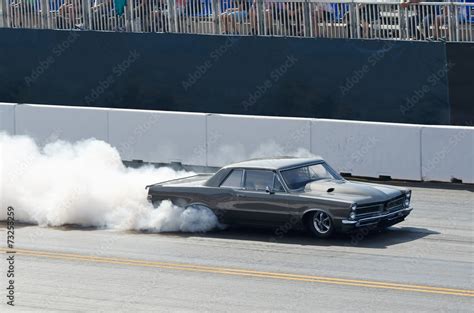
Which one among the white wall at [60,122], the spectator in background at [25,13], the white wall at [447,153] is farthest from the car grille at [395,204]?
the spectator in background at [25,13]

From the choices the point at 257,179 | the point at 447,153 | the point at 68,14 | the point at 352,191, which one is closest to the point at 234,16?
the point at 68,14

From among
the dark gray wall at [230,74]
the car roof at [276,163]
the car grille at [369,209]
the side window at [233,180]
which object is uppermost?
the dark gray wall at [230,74]

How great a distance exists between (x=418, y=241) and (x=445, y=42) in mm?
8794

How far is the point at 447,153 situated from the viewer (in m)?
20.3

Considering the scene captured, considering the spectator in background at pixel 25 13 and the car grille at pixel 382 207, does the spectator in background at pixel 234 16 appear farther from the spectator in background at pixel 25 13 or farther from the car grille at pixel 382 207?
the car grille at pixel 382 207

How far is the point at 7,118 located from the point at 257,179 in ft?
34.8

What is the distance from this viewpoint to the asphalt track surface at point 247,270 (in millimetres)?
12117

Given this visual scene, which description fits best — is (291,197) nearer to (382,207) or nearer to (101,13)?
(382,207)

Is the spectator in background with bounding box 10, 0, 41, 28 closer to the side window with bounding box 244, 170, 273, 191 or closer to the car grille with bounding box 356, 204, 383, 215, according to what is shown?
the side window with bounding box 244, 170, 273, 191

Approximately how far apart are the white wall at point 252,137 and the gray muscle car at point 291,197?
5.24 meters

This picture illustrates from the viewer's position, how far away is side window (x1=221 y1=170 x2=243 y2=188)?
53.8ft

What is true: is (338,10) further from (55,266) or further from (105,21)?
(55,266)

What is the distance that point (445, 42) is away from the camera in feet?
76.0

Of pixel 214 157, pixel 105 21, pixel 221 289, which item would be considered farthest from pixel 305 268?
pixel 105 21
